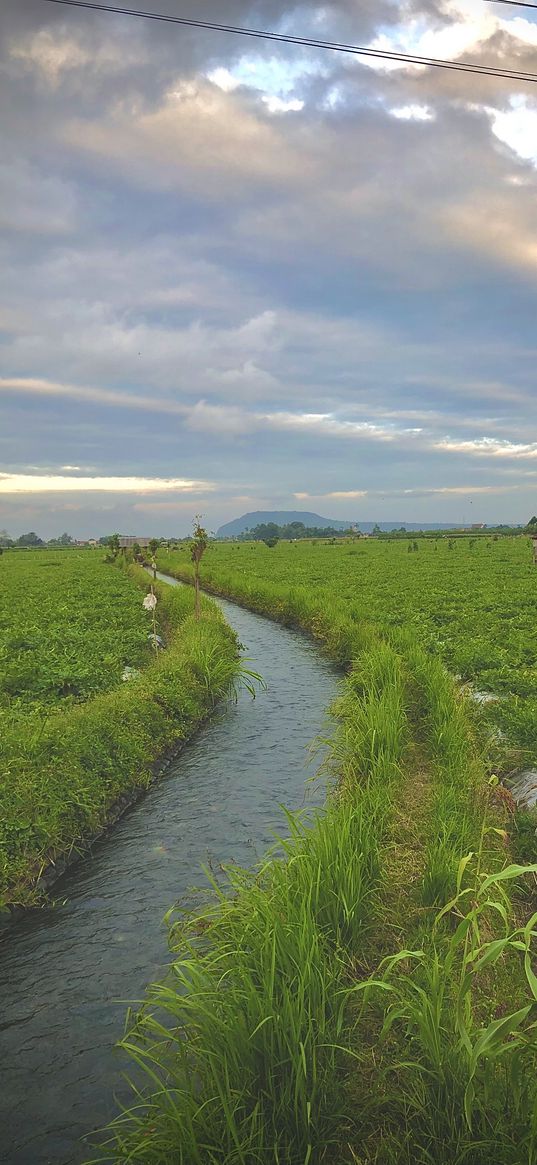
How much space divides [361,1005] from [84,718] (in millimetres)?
5599

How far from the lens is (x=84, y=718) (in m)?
8.76

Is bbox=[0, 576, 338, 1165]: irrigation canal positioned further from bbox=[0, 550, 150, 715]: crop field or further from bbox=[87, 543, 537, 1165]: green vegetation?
bbox=[0, 550, 150, 715]: crop field

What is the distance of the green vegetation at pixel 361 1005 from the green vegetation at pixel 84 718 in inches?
79.4

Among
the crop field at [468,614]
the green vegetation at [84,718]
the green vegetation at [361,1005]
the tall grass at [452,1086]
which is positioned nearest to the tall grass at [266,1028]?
the green vegetation at [361,1005]

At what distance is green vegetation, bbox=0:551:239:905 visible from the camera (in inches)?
264

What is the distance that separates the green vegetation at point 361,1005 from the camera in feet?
10.3

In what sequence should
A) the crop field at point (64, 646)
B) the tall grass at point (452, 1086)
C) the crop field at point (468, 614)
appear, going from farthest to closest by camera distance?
the crop field at point (64, 646), the crop field at point (468, 614), the tall grass at point (452, 1086)

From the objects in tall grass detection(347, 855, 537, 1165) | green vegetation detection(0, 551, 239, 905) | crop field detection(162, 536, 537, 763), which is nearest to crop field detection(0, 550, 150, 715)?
green vegetation detection(0, 551, 239, 905)

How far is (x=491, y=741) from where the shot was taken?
8.58 m

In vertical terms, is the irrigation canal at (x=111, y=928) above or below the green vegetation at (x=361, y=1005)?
below

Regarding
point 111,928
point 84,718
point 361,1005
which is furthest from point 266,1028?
point 84,718

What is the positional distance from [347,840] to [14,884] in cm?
320

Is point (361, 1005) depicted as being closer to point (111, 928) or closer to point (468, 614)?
point (111, 928)

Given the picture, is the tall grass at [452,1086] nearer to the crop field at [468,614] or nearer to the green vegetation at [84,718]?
the green vegetation at [84,718]
